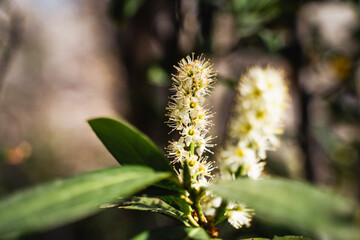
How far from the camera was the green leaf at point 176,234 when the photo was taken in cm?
53

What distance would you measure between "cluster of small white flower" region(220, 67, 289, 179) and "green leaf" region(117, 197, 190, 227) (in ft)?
0.53

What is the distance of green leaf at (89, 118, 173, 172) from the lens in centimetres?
56

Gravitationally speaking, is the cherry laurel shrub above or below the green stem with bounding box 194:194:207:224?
above

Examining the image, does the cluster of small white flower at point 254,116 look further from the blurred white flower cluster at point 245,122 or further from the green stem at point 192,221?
the green stem at point 192,221

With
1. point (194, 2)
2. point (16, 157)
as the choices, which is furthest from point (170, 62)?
point (16, 157)

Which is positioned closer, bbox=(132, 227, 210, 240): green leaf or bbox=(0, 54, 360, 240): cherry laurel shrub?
bbox=(0, 54, 360, 240): cherry laurel shrub

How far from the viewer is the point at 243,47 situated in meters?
1.79

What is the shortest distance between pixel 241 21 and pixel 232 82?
590mm

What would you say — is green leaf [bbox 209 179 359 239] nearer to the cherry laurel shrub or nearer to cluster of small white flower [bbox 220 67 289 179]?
the cherry laurel shrub

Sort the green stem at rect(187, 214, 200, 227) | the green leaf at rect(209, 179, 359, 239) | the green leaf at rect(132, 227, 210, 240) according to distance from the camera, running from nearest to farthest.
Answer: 1. the green leaf at rect(209, 179, 359, 239)
2. the green leaf at rect(132, 227, 210, 240)
3. the green stem at rect(187, 214, 200, 227)

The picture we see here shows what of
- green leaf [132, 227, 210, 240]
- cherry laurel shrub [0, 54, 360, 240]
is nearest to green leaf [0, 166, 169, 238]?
cherry laurel shrub [0, 54, 360, 240]

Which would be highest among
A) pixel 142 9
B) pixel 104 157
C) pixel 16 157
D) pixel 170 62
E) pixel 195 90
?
pixel 142 9

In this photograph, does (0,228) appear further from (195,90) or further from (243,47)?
(243,47)

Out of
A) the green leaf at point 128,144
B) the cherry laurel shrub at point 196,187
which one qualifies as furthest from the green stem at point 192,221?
the green leaf at point 128,144
